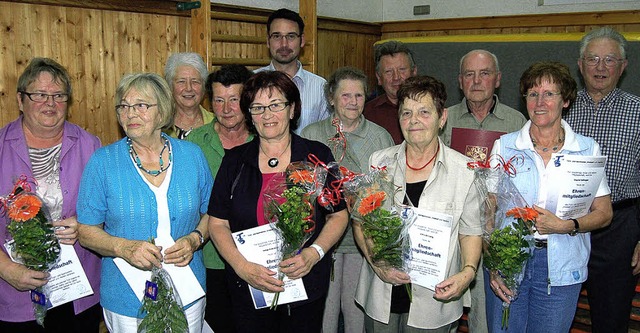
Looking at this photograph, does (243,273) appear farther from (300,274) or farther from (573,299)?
(573,299)

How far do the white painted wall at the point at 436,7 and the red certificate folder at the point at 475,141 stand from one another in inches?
135

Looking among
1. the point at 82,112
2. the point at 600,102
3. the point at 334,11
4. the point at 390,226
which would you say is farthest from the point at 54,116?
the point at 334,11

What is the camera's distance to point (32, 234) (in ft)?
7.38

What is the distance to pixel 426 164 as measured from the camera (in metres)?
2.42

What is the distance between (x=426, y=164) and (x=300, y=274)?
28.4 inches

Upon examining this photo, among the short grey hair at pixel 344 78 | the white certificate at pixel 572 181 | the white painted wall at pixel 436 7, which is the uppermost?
the white painted wall at pixel 436 7

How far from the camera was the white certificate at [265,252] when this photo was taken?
2.27m

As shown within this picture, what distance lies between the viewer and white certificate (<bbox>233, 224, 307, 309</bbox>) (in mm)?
2271

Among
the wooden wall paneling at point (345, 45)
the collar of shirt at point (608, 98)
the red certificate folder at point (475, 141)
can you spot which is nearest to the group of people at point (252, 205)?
the red certificate folder at point (475, 141)

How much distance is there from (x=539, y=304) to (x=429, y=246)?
616 millimetres

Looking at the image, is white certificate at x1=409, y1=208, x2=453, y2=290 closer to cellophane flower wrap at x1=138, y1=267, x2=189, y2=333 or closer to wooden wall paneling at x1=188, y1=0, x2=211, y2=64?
cellophane flower wrap at x1=138, y1=267, x2=189, y2=333

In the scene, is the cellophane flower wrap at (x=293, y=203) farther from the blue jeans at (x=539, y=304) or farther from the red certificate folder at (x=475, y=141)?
the red certificate folder at (x=475, y=141)

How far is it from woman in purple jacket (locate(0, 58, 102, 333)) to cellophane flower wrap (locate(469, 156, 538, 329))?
1779 millimetres

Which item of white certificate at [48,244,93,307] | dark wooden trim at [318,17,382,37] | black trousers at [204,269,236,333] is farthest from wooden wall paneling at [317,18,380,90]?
white certificate at [48,244,93,307]
